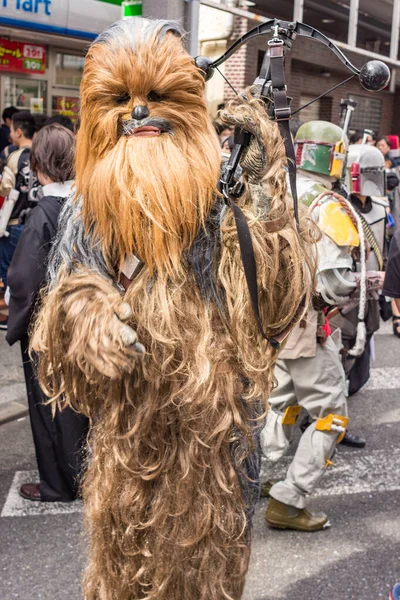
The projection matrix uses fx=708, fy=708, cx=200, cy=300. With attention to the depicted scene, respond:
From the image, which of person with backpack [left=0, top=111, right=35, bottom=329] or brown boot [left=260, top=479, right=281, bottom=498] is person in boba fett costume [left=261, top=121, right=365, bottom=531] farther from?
person with backpack [left=0, top=111, right=35, bottom=329]

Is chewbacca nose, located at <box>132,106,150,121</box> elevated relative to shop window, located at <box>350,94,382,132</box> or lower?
lower

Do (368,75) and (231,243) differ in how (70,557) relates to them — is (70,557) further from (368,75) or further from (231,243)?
(368,75)

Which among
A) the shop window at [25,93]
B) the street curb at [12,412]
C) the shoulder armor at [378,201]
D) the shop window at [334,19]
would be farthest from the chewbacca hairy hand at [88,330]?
the shop window at [334,19]

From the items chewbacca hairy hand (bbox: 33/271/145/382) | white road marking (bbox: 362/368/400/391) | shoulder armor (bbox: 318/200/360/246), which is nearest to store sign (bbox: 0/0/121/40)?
white road marking (bbox: 362/368/400/391)

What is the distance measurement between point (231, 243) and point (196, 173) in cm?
21

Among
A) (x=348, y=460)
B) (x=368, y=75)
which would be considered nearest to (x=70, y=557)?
(x=348, y=460)

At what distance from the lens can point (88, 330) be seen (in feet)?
5.83

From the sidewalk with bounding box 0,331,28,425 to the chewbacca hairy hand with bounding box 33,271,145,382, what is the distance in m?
3.35

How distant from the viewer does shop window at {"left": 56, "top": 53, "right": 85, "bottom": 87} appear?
10273mm

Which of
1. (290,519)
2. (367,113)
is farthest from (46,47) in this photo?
(367,113)

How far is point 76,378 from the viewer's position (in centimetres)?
192

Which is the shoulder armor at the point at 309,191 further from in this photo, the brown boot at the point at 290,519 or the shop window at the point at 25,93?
the shop window at the point at 25,93

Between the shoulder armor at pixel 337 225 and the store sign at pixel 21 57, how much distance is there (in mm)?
7259

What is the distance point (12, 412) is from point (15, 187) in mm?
2795
